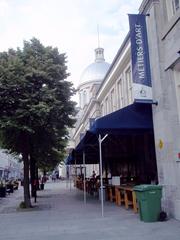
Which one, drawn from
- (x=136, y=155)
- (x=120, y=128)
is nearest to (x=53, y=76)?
(x=120, y=128)

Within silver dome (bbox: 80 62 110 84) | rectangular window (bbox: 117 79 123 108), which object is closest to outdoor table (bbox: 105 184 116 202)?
rectangular window (bbox: 117 79 123 108)

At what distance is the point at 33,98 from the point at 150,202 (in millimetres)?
7566

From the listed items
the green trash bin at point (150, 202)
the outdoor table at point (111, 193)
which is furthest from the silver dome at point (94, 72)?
the green trash bin at point (150, 202)

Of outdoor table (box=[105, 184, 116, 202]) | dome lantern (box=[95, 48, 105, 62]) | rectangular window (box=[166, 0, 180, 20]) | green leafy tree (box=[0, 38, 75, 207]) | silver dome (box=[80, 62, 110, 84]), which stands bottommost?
outdoor table (box=[105, 184, 116, 202])

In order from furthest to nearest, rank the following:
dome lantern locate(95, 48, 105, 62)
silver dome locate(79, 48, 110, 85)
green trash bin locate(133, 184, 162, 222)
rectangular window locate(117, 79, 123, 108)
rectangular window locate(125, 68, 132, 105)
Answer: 1. dome lantern locate(95, 48, 105, 62)
2. silver dome locate(79, 48, 110, 85)
3. rectangular window locate(117, 79, 123, 108)
4. rectangular window locate(125, 68, 132, 105)
5. green trash bin locate(133, 184, 162, 222)

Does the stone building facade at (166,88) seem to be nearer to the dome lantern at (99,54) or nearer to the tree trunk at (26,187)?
the tree trunk at (26,187)

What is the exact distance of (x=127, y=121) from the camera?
40.5 feet

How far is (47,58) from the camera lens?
16.6 meters

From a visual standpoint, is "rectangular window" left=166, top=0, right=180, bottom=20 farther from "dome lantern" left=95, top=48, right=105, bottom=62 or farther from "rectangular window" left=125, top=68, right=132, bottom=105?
"dome lantern" left=95, top=48, right=105, bottom=62

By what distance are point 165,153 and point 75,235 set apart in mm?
4181

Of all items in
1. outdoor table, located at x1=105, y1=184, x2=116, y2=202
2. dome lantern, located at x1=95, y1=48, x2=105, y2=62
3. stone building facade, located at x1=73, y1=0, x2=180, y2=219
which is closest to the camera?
stone building facade, located at x1=73, y1=0, x2=180, y2=219

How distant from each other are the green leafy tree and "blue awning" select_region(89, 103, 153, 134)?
11.3 ft

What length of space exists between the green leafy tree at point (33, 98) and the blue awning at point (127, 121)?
11.3ft

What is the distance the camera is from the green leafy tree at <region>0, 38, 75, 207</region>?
594 inches
